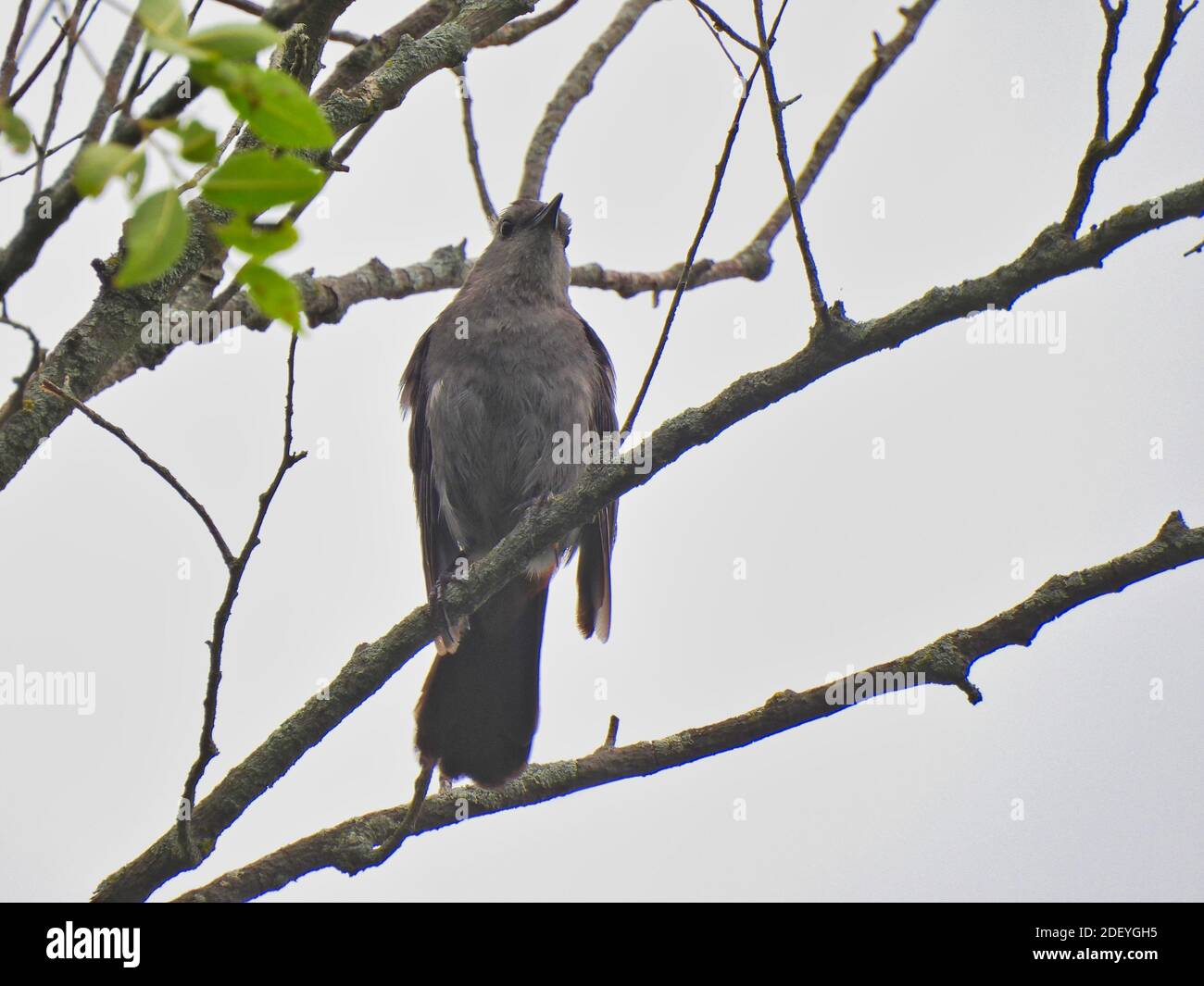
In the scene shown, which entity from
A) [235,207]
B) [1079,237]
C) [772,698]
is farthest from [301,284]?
[235,207]

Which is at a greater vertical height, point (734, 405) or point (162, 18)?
point (734, 405)

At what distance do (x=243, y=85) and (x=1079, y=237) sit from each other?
Result: 2378 millimetres

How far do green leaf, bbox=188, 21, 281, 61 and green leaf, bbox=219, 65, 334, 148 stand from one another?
2cm

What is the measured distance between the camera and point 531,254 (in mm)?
6133

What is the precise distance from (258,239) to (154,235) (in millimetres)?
124

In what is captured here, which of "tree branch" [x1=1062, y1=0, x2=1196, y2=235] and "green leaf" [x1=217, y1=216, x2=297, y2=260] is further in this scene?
"tree branch" [x1=1062, y1=0, x2=1196, y2=235]

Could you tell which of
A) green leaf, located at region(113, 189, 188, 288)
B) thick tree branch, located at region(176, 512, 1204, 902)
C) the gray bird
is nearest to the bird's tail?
the gray bird

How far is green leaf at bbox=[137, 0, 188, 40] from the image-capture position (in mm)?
1280

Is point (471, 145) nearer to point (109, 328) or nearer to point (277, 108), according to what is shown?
point (109, 328)

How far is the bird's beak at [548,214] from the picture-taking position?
5.96 metres

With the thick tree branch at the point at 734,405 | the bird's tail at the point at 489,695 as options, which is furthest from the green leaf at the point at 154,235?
the bird's tail at the point at 489,695
